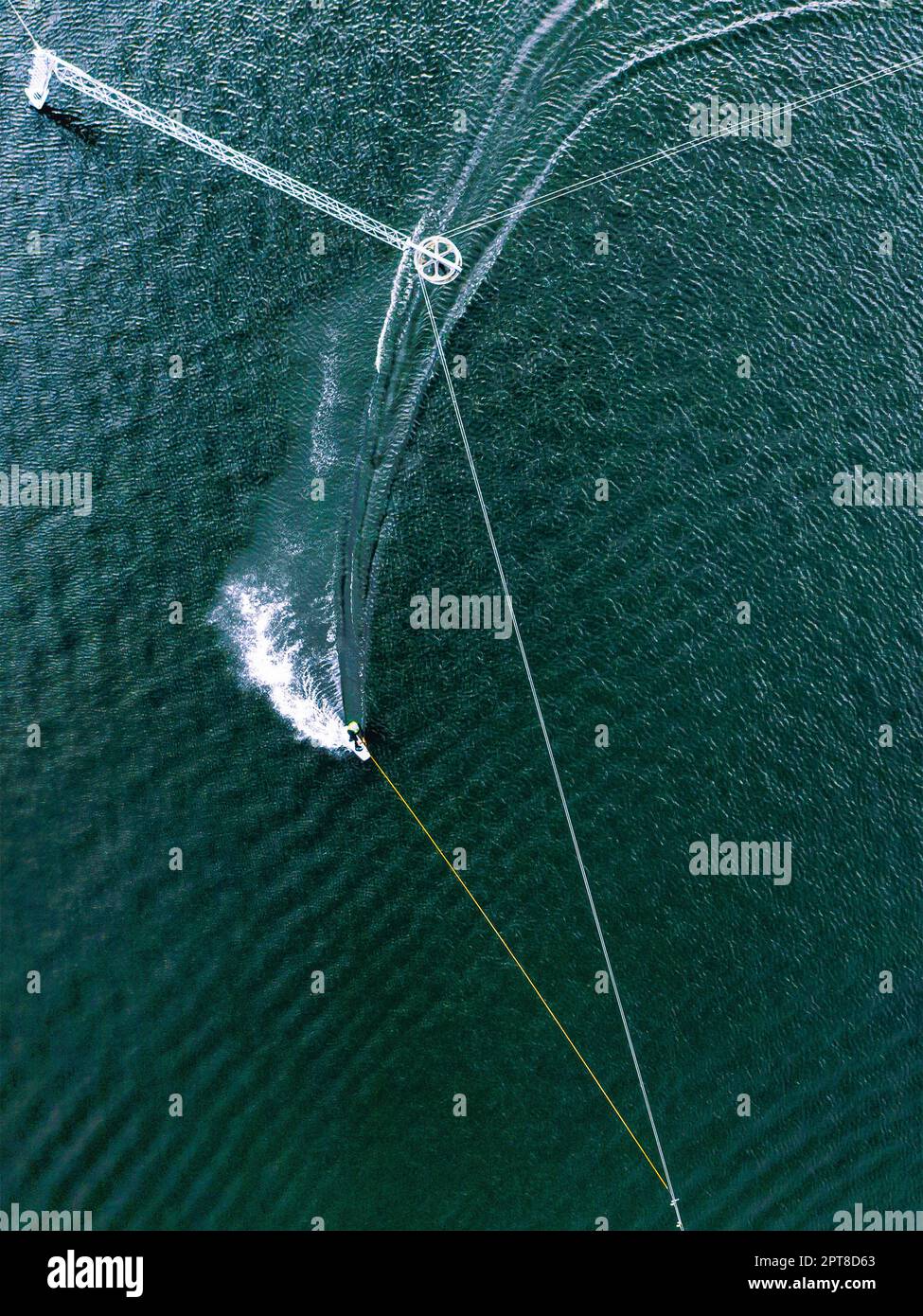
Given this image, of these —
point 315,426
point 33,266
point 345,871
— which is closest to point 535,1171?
point 345,871

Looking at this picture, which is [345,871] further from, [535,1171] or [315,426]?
[315,426]

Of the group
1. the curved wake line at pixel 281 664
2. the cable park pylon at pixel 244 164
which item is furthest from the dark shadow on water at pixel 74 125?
the curved wake line at pixel 281 664

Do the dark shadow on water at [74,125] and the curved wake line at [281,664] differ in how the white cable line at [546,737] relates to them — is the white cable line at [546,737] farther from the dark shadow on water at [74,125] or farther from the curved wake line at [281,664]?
the dark shadow on water at [74,125]

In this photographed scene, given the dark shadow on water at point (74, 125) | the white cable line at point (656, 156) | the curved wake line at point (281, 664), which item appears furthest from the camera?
the dark shadow on water at point (74, 125)

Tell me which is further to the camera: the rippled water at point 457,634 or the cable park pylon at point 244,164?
→ the cable park pylon at point 244,164

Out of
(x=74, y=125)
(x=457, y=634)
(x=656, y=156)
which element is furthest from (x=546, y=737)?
(x=74, y=125)

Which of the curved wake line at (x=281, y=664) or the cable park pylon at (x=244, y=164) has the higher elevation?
the cable park pylon at (x=244, y=164)
